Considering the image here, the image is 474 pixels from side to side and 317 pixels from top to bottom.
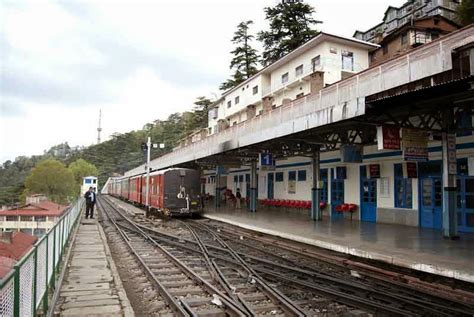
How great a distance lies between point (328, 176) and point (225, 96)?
95.6ft

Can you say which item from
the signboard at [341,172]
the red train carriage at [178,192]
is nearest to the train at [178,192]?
the red train carriage at [178,192]

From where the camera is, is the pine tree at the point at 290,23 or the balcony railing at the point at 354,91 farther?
the pine tree at the point at 290,23

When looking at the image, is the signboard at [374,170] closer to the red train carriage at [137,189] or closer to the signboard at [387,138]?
the signboard at [387,138]

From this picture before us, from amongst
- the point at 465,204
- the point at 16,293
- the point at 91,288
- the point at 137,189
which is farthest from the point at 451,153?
the point at 137,189

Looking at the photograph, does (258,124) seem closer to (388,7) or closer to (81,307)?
(81,307)

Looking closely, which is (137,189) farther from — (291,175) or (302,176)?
(302,176)

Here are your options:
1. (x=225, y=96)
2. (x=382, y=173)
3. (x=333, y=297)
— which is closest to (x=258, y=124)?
(x=382, y=173)

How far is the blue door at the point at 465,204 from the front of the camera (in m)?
13.9

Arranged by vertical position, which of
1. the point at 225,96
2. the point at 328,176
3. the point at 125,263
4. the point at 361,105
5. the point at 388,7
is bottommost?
the point at 125,263

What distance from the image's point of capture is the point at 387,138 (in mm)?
11906

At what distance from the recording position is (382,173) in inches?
698

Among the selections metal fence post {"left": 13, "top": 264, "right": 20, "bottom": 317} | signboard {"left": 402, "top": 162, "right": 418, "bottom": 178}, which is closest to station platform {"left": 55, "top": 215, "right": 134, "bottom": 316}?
metal fence post {"left": 13, "top": 264, "right": 20, "bottom": 317}

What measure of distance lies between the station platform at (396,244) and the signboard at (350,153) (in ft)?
9.34

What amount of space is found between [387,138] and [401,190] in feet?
18.9
